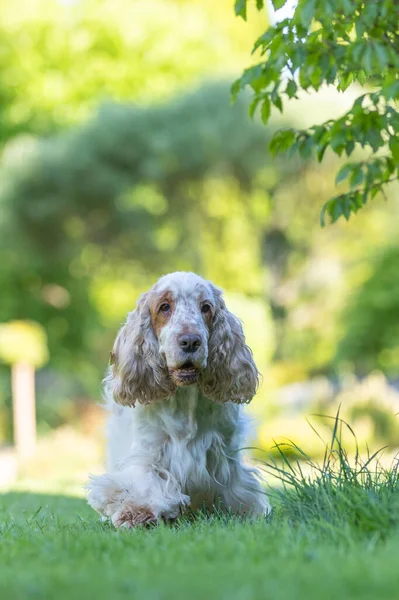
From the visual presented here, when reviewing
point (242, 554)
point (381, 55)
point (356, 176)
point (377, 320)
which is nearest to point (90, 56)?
point (377, 320)

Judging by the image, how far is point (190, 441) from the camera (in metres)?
5.28

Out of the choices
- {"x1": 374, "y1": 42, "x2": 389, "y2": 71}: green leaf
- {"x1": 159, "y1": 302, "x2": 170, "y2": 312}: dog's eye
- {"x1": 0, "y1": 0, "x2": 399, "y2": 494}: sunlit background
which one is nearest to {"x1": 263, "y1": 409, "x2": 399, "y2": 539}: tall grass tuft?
{"x1": 159, "y1": 302, "x2": 170, "y2": 312}: dog's eye

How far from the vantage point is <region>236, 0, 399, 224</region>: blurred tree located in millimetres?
4121

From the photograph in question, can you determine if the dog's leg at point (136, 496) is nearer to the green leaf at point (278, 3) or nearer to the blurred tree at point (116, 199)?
the green leaf at point (278, 3)

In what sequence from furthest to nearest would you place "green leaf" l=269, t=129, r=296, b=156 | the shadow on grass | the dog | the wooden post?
the wooden post → the shadow on grass → "green leaf" l=269, t=129, r=296, b=156 → the dog

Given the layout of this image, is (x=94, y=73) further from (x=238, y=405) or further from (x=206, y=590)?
(x=206, y=590)

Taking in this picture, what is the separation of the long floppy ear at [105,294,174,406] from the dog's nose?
0.30 meters

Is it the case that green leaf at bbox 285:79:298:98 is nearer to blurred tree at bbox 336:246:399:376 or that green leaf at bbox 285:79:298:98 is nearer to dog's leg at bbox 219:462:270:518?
dog's leg at bbox 219:462:270:518

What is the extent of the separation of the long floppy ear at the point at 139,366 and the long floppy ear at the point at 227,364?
0.26 metres

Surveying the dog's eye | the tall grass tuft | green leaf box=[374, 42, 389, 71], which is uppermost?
green leaf box=[374, 42, 389, 71]

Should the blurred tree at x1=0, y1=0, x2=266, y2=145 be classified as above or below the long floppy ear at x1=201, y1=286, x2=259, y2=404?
above

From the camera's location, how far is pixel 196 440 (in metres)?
5.29

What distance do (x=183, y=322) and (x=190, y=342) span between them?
15 cm

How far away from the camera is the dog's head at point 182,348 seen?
16.7 ft
